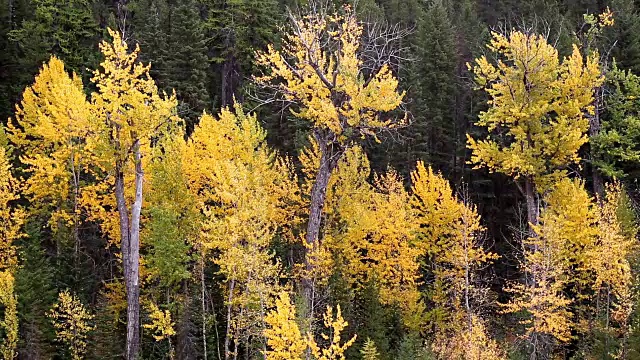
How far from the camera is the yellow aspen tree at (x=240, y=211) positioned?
20953mm

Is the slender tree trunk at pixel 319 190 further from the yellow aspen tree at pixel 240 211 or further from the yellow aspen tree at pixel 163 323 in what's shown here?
the yellow aspen tree at pixel 163 323

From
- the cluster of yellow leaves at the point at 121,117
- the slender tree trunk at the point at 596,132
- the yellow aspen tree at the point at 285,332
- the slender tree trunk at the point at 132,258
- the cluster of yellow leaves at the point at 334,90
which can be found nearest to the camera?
the yellow aspen tree at the point at 285,332

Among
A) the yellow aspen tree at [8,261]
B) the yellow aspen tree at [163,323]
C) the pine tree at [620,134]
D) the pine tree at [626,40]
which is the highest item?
the pine tree at [626,40]

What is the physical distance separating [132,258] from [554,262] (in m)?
14.8

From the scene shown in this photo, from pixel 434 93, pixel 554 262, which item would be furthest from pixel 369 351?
pixel 434 93

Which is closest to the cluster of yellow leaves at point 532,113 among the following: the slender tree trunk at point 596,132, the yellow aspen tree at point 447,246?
the yellow aspen tree at point 447,246

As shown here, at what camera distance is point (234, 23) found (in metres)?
44.9

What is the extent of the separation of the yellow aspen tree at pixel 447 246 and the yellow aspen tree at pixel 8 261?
15689 millimetres

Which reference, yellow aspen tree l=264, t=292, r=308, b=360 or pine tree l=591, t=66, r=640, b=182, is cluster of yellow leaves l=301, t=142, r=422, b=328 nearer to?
yellow aspen tree l=264, t=292, r=308, b=360

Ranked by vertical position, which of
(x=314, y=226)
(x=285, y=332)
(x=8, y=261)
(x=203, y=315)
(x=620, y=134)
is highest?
(x=620, y=134)

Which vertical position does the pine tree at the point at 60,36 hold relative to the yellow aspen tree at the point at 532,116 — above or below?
above

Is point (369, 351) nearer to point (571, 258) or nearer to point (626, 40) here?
point (571, 258)

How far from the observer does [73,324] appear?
23.5 metres

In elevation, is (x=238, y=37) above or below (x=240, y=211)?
above
